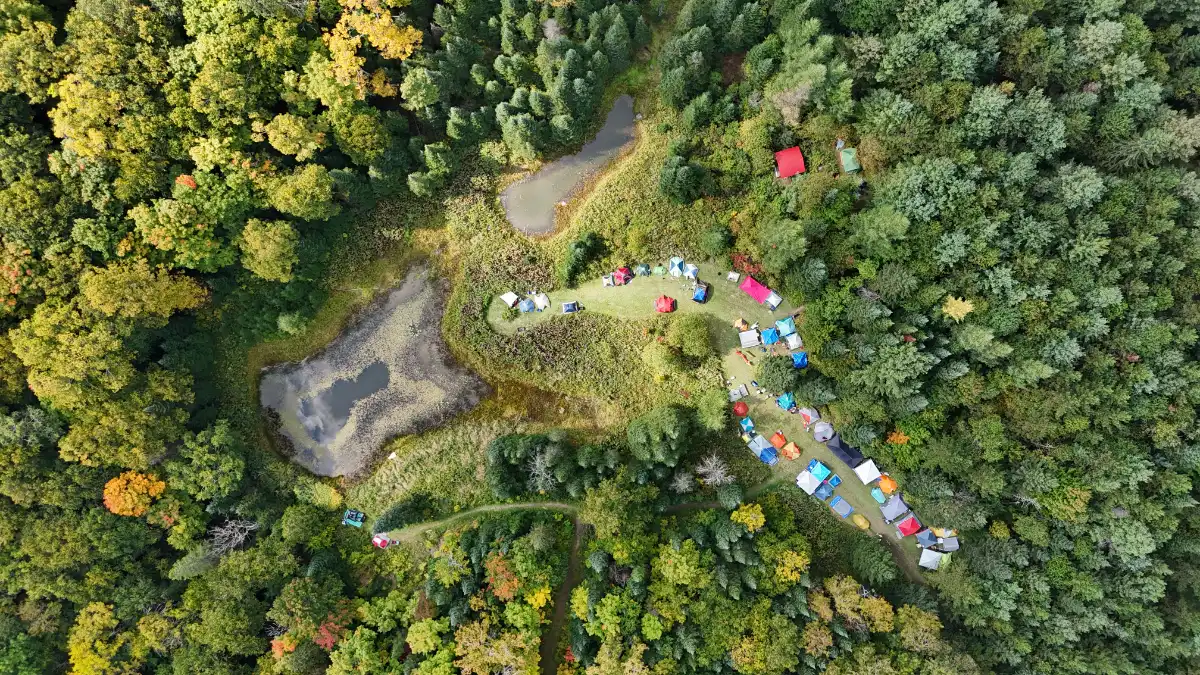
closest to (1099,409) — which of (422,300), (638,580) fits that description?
(638,580)

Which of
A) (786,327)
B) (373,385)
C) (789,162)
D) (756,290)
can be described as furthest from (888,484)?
(373,385)

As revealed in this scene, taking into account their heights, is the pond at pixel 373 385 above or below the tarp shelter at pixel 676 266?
above

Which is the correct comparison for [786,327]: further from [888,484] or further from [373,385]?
[373,385]

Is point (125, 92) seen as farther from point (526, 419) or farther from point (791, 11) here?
point (791, 11)

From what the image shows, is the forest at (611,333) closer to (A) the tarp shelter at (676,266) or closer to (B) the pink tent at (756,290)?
(A) the tarp shelter at (676,266)

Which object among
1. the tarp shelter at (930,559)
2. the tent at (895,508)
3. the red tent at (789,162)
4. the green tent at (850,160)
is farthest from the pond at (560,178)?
the tarp shelter at (930,559)

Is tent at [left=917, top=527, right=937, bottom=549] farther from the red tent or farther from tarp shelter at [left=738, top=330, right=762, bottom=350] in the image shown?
the red tent
